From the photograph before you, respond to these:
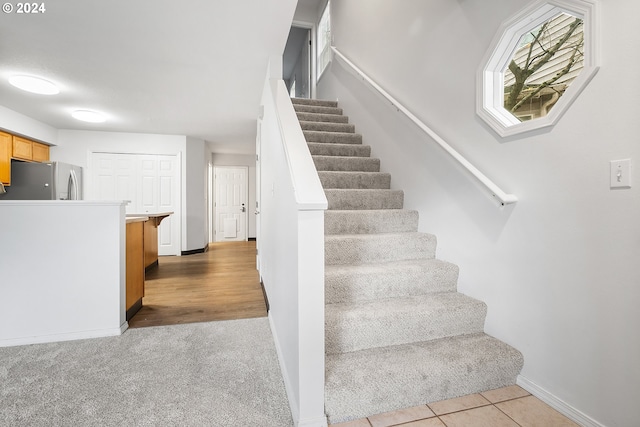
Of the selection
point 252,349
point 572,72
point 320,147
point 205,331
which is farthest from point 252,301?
point 572,72

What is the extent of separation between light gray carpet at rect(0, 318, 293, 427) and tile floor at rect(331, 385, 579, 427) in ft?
1.58

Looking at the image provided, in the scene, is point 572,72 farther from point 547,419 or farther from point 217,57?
point 217,57

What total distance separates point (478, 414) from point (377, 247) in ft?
3.48

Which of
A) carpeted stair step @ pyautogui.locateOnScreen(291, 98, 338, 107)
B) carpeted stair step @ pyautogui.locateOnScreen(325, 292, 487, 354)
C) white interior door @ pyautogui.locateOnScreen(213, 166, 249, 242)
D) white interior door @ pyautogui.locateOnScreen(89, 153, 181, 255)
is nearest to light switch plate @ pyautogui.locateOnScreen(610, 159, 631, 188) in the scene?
carpeted stair step @ pyautogui.locateOnScreen(325, 292, 487, 354)

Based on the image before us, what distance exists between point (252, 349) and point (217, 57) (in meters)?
2.39

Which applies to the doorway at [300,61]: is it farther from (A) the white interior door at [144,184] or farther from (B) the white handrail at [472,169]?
(B) the white handrail at [472,169]

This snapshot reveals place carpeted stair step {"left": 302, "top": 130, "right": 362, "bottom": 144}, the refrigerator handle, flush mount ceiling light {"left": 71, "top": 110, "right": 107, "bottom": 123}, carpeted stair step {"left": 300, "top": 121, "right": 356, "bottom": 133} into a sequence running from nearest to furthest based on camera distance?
1. carpeted stair step {"left": 302, "top": 130, "right": 362, "bottom": 144}
2. carpeted stair step {"left": 300, "top": 121, "right": 356, "bottom": 133}
3. flush mount ceiling light {"left": 71, "top": 110, "right": 107, "bottom": 123}
4. the refrigerator handle

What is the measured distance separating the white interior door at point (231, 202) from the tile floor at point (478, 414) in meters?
6.49

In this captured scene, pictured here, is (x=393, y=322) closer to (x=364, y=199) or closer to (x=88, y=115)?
(x=364, y=199)

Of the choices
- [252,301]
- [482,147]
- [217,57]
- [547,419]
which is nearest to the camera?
[547,419]

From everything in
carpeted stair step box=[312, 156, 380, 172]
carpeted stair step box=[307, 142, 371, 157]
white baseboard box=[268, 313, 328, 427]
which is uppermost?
carpeted stair step box=[307, 142, 371, 157]

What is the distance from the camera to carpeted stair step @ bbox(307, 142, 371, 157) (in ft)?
10.3

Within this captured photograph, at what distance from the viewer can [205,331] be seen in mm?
2266

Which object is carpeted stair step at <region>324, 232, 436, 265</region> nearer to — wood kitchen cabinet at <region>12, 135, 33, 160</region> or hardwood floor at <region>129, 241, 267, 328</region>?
hardwood floor at <region>129, 241, 267, 328</region>
